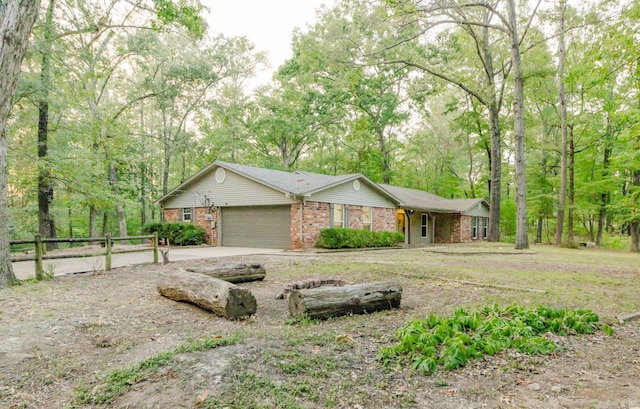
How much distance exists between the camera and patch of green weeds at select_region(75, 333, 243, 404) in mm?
2619

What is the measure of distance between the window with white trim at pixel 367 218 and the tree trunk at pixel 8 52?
14.7 meters

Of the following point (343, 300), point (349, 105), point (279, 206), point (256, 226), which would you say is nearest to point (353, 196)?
point (279, 206)

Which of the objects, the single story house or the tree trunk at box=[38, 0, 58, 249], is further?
the single story house

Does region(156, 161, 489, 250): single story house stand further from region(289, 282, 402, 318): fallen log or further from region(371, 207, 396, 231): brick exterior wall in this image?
region(289, 282, 402, 318): fallen log

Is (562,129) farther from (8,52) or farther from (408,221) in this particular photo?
(8,52)

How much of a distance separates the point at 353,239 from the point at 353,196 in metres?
2.52

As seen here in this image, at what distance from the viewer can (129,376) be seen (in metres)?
2.87

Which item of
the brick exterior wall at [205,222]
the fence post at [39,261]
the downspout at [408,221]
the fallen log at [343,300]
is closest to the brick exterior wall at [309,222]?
the brick exterior wall at [205,222]

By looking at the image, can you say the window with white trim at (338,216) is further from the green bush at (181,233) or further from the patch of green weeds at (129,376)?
the patch of green weeds at (129,376)

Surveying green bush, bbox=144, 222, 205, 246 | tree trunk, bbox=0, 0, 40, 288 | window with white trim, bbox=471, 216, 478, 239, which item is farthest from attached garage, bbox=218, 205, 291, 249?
window with white trim, bbox=471, 216, 478, 239

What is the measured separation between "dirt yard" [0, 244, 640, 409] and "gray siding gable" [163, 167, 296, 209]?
11154mm

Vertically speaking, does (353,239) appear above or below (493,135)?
below

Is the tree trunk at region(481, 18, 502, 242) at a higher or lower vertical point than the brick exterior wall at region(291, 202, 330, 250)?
higher

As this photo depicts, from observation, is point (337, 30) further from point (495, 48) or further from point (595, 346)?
point (595, 346)
